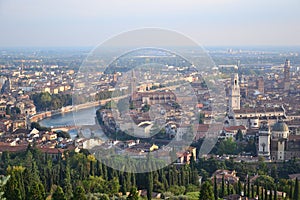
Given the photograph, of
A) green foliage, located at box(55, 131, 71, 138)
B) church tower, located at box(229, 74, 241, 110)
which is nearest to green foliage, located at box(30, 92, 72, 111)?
green foliage, located at box(55, 131, 71, 138)

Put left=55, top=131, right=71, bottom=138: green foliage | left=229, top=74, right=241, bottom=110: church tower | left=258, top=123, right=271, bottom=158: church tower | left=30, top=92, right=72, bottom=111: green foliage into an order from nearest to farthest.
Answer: left=258, top=123, right=271, bottom=158: church tower → left=55, top=131, right=71, bottom=138: green foliage → left=229, top=74, right=241, bottom=110: church tower → left=30, top=92, right=72, bottom=111: green foliage

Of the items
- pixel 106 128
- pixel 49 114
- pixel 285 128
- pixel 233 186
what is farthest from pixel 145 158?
pixel 49 114

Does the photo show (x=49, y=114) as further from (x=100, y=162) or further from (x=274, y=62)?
(x=274, y=62)

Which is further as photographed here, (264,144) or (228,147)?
(228,147)

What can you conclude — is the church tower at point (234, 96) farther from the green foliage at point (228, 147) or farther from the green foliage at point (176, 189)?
the green foliage at point (176, 189)

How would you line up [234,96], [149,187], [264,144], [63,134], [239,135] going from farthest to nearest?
[234,96] → [63,134] → [239,135] → [264,144] → [149,187]

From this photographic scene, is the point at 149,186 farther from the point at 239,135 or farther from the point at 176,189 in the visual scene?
the point at 239,135

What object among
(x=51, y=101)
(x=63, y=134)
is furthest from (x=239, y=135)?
(x=51, y=101)

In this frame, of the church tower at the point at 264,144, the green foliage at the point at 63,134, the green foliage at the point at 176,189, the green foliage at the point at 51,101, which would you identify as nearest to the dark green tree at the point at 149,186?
the green foliage at the point at 176,189

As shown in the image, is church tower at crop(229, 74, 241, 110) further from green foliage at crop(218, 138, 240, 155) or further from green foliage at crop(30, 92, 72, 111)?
green foliage at crop(30, 92, 72, 111)

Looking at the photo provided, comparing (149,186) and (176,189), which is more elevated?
(149,186)

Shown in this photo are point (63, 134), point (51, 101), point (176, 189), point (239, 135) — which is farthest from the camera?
point (51, 101)
